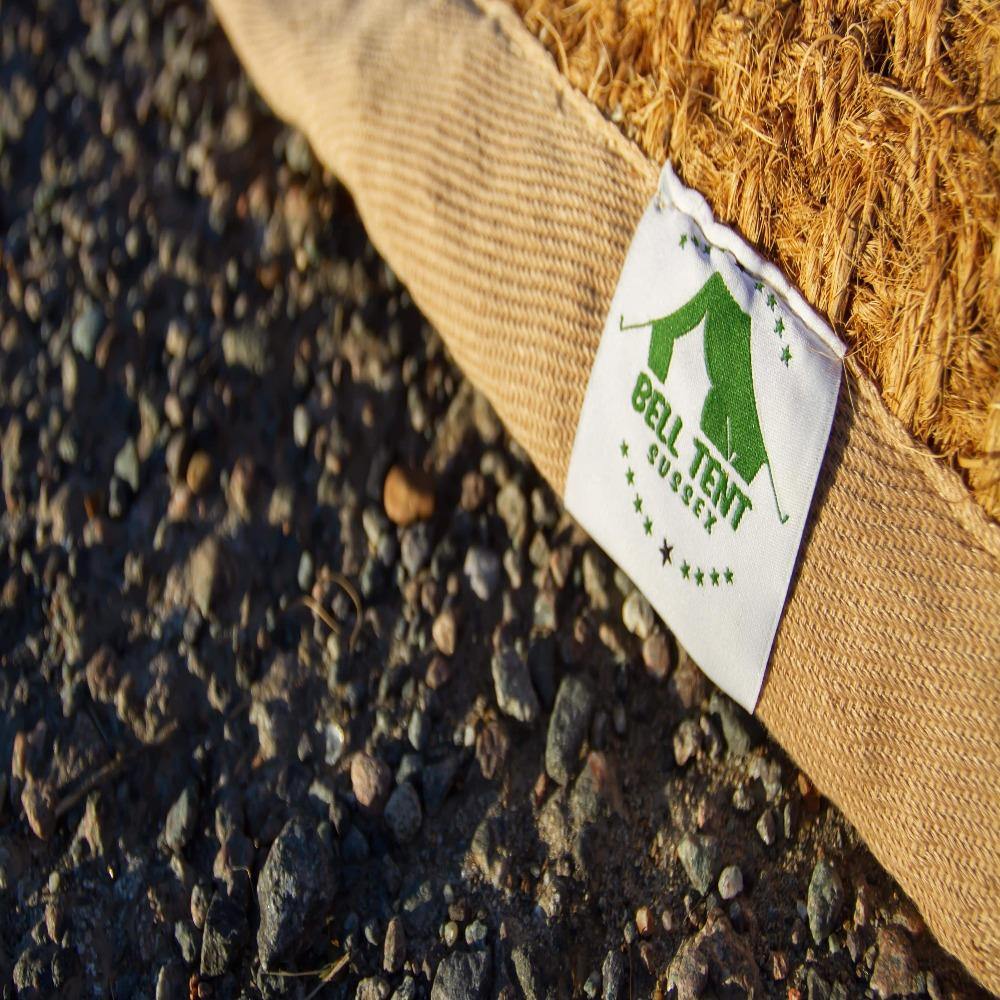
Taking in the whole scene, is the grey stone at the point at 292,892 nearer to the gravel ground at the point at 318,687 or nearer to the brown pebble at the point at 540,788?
the gravel ground at the point at 318,687

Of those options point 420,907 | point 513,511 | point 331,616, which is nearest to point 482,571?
point 513,511

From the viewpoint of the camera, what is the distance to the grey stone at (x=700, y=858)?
1.31 metres

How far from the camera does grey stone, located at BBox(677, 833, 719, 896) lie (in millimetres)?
1312

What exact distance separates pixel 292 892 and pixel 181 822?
198mm

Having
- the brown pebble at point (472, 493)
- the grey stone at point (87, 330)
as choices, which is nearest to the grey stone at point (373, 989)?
the brown pebble at point (472, 493)

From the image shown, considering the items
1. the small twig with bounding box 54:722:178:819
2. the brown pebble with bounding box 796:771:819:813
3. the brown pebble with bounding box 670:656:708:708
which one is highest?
the brown pebble with bounding box 670:656:708:708

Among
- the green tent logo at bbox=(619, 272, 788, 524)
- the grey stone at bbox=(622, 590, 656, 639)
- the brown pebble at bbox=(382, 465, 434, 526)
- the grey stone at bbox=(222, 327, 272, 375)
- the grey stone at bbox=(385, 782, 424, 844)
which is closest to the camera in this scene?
the green tent logo at bbox=(619, 272, 788, 524)

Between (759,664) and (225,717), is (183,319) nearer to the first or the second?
(225,717)

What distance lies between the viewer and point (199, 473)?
1650mm

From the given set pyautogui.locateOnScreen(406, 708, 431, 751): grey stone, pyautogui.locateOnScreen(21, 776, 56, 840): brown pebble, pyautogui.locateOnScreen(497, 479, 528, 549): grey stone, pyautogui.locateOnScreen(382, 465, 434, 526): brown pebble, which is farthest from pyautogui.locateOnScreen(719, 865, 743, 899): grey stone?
pyautogui.locateOnScreen(21, 776, 56, 840): brown pebble

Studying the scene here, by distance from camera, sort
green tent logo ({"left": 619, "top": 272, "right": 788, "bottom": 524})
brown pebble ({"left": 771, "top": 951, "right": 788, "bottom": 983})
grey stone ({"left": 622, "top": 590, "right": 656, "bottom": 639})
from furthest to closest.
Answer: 1. grey stone ({"left": 622, "top": 590, "right": 656, "bottom": 639})
2. brown pebble ({"left": 771, "top": 951, "right": 788, "bottom": 983})
3. green tent logo ({"left": 619, "top": 272, "right": 788, "bottom": 524})

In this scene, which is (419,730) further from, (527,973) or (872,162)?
(872,162)

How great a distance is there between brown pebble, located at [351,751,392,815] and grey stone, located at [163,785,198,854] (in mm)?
225

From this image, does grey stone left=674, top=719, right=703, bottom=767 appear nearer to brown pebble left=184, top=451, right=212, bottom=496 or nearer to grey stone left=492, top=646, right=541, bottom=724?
grey stone left=492, top=646, right=541, bottom=724
